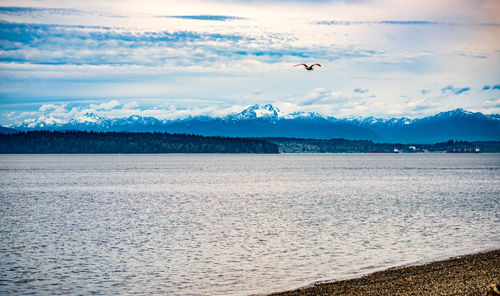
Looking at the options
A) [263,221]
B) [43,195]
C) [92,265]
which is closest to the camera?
[92,265]

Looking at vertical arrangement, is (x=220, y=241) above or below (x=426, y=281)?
below

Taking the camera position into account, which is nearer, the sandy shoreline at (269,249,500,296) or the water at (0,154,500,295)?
the sandy shoreline at (269,249,500,296)

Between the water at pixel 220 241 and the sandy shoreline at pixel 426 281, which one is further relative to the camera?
the water at pixel 220 241

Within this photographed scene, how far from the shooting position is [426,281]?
757 inches

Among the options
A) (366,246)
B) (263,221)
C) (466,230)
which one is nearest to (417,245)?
(366,246)

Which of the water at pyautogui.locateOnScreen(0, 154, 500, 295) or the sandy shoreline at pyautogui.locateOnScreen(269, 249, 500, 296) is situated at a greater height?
the sandy shoreline at pyautogui.locateOnScreen(269, 249, 500, 296)

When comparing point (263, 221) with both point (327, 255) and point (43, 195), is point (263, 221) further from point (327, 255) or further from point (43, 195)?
point (43, 195)

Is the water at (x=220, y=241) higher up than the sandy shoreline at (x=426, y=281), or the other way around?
the sandy shoreline at (x=426, y=281)

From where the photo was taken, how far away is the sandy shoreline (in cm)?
1748

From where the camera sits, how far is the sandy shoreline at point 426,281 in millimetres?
17484

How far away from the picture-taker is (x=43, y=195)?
71812 millimetres

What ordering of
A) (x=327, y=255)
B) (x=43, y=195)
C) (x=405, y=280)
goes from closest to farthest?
(x=405, y=280), (x=327, y=255), (x=43, y=195)

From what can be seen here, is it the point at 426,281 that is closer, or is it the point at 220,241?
the point at 426,281

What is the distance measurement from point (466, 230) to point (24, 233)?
2987 cm
